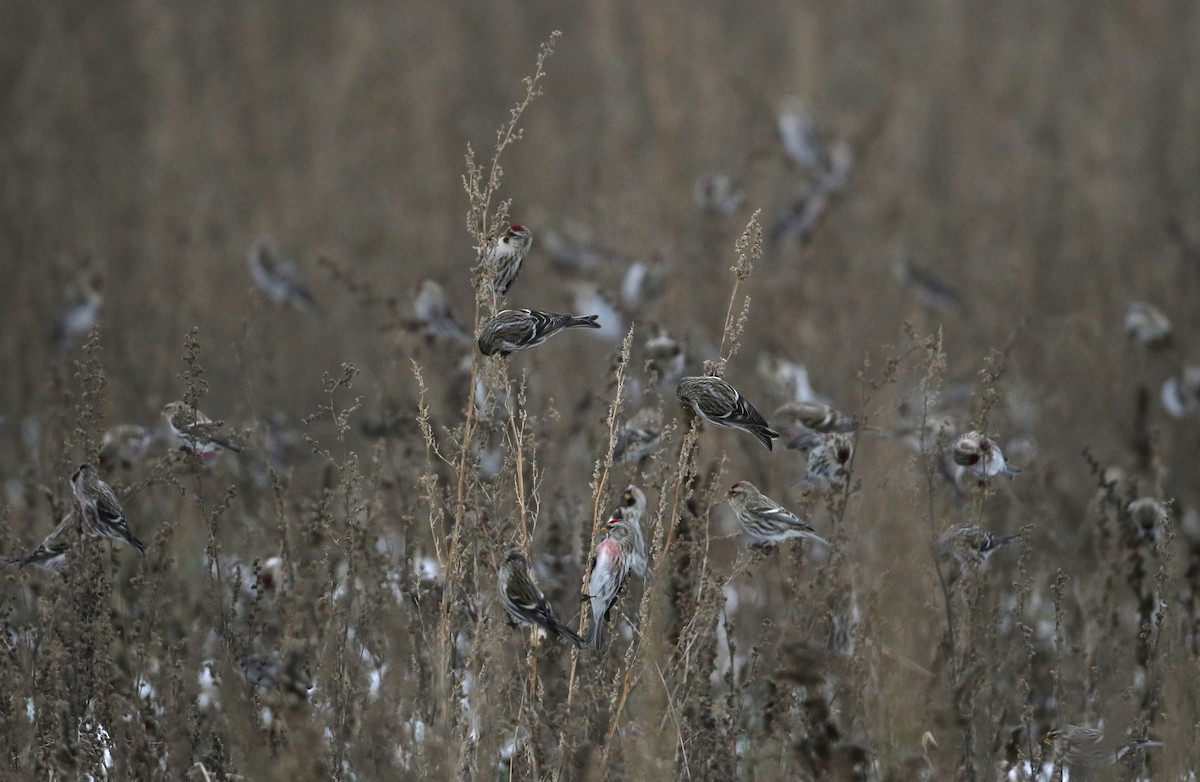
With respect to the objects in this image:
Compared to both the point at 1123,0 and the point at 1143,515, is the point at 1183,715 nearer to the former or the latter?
the point at 1143,515

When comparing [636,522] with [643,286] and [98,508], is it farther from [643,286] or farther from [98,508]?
[643,286]

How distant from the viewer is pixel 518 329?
338cm

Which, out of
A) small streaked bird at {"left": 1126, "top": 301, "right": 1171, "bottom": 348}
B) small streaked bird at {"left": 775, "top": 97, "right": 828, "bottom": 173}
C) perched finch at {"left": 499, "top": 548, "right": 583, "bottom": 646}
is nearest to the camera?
perched finch at {"left": 499, "top": 548, "right": 583, "bottom": 646}

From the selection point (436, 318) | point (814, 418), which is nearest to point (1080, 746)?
point (814, 418)

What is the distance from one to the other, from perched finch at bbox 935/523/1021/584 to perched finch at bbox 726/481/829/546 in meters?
0.35

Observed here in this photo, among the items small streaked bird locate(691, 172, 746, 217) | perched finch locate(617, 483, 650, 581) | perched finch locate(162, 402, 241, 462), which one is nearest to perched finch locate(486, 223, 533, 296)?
perched finch locate(617, 483, 650, 581)

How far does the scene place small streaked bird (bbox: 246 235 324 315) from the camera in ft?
25.2

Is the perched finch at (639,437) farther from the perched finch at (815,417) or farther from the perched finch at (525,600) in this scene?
the perched finch at (525,600)

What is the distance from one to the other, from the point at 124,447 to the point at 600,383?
9.01 ft

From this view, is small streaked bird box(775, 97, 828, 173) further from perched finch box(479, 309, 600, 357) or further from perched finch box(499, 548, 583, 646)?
perched finch box(499, 548, 583, 646)

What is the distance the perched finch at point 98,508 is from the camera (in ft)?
11.0

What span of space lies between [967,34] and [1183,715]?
1080 centimetres

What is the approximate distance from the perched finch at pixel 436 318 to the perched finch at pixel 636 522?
135cm

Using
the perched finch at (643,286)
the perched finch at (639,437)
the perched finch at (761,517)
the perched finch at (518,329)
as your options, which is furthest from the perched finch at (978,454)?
the perched finch at (643,286)
